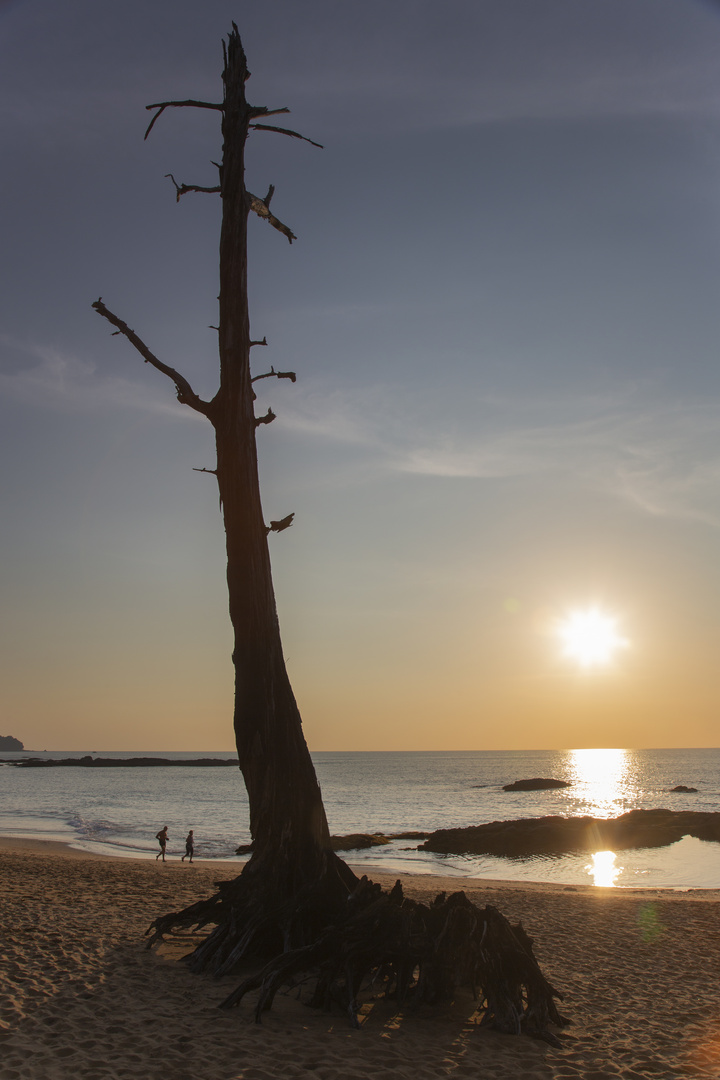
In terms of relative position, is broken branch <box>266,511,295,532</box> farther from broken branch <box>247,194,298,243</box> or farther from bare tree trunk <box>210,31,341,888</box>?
broken branch <box>247,194,298,243</box>

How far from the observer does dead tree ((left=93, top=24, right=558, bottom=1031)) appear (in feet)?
22.2

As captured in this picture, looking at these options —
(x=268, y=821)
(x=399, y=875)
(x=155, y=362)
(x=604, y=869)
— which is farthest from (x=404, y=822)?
(x=155, y=362)

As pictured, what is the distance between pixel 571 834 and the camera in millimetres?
33438

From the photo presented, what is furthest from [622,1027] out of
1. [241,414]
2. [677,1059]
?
[241,414]

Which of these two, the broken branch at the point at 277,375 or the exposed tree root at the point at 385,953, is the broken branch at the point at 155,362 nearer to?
the broken branch at the point at 277,375

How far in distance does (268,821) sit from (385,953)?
209 centimetres

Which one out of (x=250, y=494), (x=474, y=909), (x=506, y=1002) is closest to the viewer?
(x=506, y=1002)

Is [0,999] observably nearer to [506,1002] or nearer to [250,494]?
[506,1002]

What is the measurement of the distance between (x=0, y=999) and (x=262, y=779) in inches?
126

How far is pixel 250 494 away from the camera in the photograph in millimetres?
9008

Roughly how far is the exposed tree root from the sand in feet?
0.69

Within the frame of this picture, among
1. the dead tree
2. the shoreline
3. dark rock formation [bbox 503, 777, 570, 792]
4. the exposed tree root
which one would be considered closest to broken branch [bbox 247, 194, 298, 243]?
the dead tree

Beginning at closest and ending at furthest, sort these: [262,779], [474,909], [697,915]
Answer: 1. [474,909]
2. [262,779]
3. [697,915]

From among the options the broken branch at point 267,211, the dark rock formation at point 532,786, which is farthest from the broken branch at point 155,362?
the dark rock formation at point 532,786
